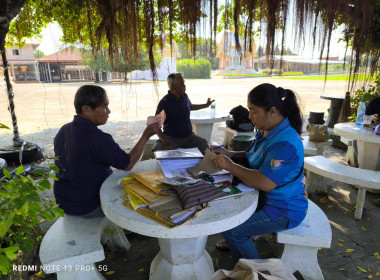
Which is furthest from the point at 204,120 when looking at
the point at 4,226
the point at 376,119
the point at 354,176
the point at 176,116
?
the point at 4,226

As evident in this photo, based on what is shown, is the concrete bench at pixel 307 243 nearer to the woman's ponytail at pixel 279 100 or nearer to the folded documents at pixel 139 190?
the woman's ponytail at pixel 279 100

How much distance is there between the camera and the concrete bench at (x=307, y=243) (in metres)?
1.90

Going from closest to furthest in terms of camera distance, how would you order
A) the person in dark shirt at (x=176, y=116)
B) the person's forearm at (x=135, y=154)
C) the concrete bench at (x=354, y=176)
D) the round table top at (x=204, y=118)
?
the person's forearm at (x=135, y=154) < the concrete bench at (x=354, y=176) < the person in dark shirt at (x=176, y=116) < the round table top at (x=204, y=118)

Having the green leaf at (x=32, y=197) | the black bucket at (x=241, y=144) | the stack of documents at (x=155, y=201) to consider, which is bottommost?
the black bucket at (x=241, y=144)

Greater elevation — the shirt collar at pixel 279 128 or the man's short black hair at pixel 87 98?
the man's short black hair at pixel 87 98

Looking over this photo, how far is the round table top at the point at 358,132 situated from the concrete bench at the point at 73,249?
10.9ft

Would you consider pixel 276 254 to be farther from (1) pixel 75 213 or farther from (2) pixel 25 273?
(2) pixel 25 273

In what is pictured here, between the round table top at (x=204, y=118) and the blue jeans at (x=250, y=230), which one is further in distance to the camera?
the round table top at (x=204, y=118)

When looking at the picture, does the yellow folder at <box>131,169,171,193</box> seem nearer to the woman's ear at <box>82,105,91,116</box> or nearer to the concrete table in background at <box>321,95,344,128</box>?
the woman's ear at <box>82,105,91,116</box>

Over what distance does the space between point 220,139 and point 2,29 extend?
4.81 metres

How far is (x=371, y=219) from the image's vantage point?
3.09m

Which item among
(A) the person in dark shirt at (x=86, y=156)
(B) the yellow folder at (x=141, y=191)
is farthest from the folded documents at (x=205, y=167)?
(A) the person in dark shirt at (x=86, y=156)

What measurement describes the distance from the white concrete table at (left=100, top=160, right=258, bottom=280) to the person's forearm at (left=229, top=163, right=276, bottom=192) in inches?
2.5

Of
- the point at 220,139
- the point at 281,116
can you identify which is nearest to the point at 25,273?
the point at 281,116
